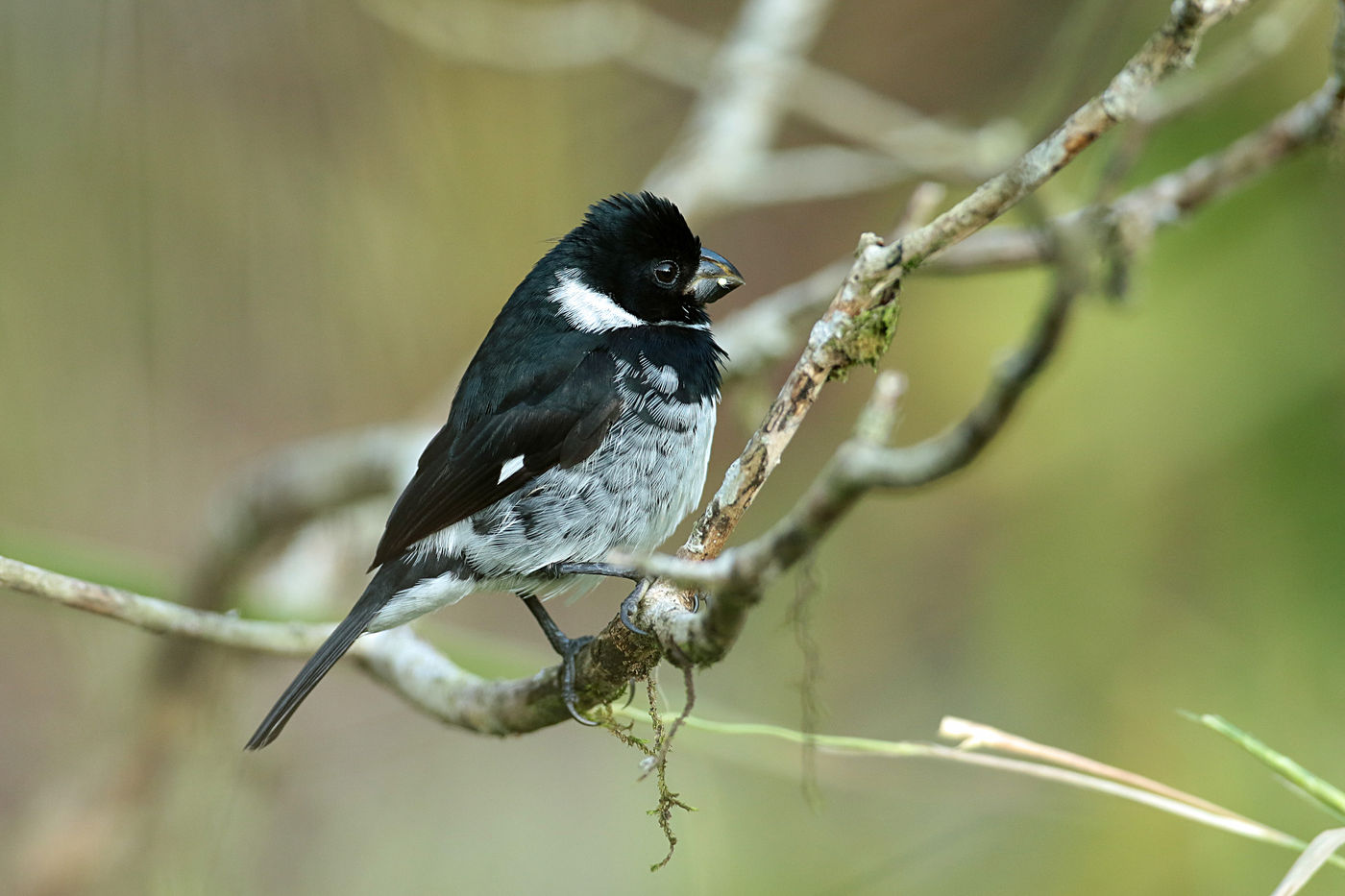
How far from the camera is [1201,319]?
3.39 metres

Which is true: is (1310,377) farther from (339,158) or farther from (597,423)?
(339,158)

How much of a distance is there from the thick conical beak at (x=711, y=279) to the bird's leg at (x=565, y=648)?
2.60ft

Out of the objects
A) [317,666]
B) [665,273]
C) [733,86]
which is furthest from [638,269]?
[733,86]

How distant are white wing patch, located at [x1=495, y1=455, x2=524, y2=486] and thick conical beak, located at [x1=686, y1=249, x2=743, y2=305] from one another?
24.2 inches

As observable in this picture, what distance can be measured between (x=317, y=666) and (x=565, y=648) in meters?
0.46

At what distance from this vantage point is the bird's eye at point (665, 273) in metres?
2.59

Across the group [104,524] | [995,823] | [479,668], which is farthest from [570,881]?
[104,524]

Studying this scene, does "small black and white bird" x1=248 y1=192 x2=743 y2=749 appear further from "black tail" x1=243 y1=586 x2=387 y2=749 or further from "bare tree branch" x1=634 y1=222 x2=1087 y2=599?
"bare tree branch" x1=634 y1=222 x2=1087 y2=599

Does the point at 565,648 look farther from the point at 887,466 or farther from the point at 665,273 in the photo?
the point at 887,466

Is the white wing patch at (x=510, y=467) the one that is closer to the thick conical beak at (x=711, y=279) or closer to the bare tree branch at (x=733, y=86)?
the thick conical beak at (x=711, y=279)

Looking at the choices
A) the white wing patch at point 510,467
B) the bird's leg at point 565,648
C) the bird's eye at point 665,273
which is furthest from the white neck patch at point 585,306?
the bird's leg at point 565,648

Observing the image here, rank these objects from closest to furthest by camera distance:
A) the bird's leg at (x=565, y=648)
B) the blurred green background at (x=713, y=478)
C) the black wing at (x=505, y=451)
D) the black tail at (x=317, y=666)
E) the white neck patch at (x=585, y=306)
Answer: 1. the bird's leg at (x=565, y=648)
2. the black tail at (x=317, y=666)
3. the black wing at (x=505, y=451)
4. the white neck patch at (x=585, y=306)
5. the blurred green background at (x=713, y=478)

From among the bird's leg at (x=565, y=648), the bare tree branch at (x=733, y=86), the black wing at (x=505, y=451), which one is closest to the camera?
the bird's leg at (x=565, y=648)

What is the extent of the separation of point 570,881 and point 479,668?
1.94 meters
